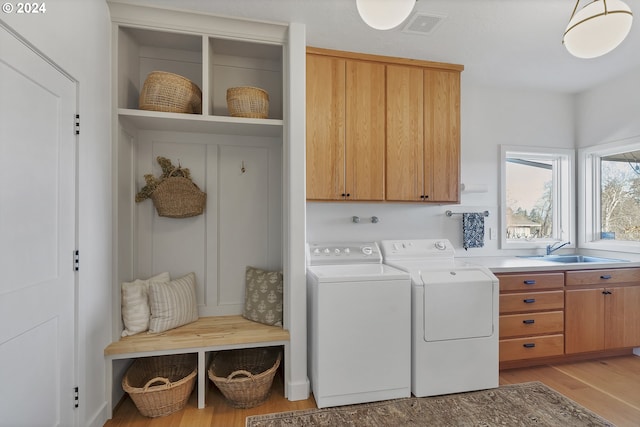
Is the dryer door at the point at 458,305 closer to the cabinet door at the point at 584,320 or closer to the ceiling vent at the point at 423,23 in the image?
the cabinet door at the point at 584,320

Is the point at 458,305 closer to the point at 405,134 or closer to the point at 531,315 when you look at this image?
the point at 531,315

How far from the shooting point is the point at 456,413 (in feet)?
6.83

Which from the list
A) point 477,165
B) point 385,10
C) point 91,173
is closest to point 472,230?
point 477,165

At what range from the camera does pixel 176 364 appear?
243cm

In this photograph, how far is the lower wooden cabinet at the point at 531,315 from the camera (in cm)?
267

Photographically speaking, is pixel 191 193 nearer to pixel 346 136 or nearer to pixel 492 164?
pixel 346 136

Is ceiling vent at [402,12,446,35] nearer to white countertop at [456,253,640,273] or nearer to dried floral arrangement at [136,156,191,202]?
white countertop at [456,253,640,273]

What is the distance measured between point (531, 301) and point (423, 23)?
234 centimetres

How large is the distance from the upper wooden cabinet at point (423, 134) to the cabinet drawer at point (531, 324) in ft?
3.54

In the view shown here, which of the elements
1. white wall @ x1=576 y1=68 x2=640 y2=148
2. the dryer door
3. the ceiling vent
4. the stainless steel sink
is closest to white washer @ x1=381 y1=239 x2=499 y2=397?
the dryer door

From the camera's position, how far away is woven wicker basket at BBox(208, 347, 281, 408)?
2121 mm

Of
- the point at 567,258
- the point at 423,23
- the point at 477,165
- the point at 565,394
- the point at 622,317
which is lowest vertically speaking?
the point at 565,394

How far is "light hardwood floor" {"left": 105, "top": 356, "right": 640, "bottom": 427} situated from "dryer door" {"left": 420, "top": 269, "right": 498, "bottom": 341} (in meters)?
0.62

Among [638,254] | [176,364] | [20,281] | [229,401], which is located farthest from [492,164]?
[20,281]
